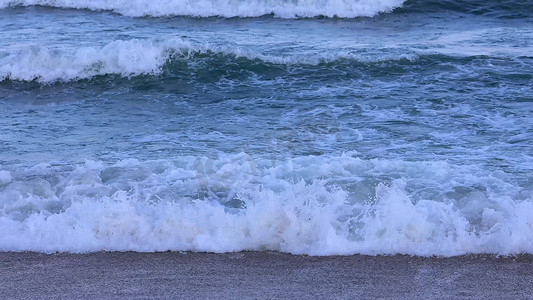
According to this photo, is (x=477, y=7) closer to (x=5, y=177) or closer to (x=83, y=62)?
(x=83, y=62)

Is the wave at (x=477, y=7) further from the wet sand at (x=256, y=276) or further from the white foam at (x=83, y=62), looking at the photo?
the wet sand at (x=256, y=276)

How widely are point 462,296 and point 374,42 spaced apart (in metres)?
8.52

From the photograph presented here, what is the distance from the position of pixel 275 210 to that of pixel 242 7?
11.0m

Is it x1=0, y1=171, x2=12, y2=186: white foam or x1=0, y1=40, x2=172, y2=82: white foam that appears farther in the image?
x1=0, y1=40, x2=172, y2=82: white foam

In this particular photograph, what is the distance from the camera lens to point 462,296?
4.44 meters

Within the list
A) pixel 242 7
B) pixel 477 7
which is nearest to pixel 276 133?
pixel 242 7

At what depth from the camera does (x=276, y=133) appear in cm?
772

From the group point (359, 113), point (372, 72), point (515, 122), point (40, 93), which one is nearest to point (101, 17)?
point (40, 93)

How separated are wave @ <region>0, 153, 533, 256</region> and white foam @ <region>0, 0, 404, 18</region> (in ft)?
30.6

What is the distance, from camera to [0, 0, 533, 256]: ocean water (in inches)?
207

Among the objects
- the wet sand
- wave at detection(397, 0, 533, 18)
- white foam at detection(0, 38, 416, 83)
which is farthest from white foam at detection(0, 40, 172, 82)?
wave at detection(397, 0, 533, 18)

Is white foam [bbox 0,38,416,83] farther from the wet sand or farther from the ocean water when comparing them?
the wet sand

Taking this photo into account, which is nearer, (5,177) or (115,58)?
(5,177)

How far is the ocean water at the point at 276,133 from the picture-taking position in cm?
525
